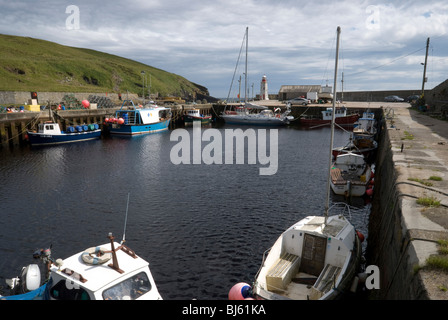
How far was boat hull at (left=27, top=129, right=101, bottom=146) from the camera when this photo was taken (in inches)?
1692

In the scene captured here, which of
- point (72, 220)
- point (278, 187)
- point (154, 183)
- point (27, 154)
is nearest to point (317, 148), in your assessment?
point (278, 187)

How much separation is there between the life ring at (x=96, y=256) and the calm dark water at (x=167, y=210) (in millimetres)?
4258

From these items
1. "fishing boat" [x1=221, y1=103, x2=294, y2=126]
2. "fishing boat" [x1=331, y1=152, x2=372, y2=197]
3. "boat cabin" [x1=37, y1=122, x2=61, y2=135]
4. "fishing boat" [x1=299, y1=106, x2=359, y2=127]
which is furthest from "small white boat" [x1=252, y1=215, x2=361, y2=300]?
"fishing boat" [x1=221, y1=103, x2=294, y2=126]

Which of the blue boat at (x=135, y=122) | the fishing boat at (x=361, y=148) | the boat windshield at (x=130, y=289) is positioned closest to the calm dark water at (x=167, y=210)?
the fishing boat at (x=361, y=148)

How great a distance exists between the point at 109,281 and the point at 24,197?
61.0 feet

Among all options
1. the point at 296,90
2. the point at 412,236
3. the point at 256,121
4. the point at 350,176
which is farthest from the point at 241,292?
the point at 296,90

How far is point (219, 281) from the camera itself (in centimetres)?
1333

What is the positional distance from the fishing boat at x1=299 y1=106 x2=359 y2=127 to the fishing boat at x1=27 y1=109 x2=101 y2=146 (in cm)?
4739

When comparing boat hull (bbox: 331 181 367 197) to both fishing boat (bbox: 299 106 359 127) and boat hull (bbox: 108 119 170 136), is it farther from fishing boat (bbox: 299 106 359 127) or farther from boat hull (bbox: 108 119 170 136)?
fishing boat (bbox: 299 106 359 127)

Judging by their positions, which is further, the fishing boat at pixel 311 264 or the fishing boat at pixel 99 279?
the fishing boat at pixel 311 264

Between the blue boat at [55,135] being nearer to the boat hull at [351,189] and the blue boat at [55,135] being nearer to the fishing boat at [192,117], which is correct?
the fishing boat at [192,117]

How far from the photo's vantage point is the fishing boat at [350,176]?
76.9 ft

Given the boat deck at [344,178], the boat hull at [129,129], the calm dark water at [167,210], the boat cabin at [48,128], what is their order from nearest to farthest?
the calm dark water at [167,210] → the boat deck at [344,178] → the boat cabin at [48,128] → the boat hull at [129,129]

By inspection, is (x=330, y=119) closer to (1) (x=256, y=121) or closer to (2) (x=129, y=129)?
(1) (x=256, y=121)
